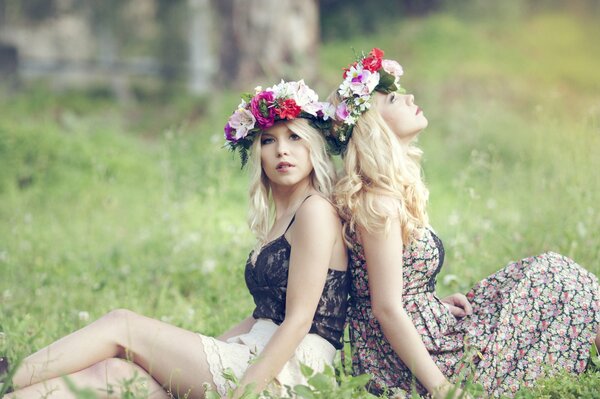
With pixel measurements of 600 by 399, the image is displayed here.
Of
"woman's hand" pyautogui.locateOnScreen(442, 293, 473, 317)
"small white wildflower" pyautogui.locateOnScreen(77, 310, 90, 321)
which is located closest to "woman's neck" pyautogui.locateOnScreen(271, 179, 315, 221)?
"woman's hand" pyautogui.locateOnScreen(442, 293, 473, 317)

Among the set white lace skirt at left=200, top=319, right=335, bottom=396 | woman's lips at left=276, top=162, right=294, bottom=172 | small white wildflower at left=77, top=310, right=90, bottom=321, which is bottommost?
small white wildflower at left=77, top=310, right=90, bottom=321

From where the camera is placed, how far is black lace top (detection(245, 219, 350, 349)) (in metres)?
3.27

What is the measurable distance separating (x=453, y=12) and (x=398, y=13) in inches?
38.7

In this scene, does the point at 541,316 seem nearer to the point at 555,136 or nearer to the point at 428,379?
the point at 428,379

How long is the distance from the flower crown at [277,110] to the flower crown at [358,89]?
8 cm

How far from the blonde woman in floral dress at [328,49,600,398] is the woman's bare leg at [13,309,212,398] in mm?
710

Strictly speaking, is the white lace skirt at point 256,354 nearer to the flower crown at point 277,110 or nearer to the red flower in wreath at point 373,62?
the flower crown at point 277,110

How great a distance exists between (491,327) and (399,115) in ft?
3.08

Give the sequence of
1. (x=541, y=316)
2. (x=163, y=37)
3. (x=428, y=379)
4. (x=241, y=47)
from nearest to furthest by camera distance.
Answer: (x=428, y=379), (x=541, y=316), (x=241, y=47), (x=163, y=37)

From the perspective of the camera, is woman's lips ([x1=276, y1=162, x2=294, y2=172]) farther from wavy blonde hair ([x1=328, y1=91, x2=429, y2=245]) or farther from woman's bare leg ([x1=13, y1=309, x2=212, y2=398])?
woman's bare leg ([x1=13, y1=309, x2=212, y2=398])

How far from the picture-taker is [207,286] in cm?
527

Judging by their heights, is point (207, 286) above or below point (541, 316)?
below

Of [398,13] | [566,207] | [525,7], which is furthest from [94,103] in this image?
[566,207]

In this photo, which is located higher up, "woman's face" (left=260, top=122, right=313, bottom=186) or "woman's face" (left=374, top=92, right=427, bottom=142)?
"woman's face" (left=374, top=92, right=427, bottom=142)
